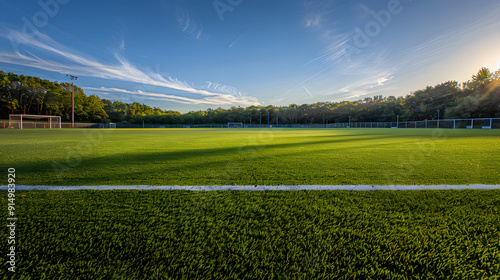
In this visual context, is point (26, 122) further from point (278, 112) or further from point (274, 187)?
point (278, 112)

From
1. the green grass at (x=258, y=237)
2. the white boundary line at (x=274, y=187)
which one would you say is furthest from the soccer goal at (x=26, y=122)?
the green grass at (x=258, y=237)

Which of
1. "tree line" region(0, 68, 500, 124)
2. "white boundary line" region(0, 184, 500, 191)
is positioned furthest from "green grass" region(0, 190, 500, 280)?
"tree line" region(0, 68, 500, 124)

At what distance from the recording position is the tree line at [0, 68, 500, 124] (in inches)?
1703

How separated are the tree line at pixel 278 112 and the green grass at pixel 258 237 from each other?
6003 centimetres

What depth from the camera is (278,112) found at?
98750mm

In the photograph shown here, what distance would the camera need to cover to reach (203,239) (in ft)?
4.74

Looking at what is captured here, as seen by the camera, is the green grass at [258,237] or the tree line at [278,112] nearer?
the green grass at [258,237]

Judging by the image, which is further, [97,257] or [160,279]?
[97,257]

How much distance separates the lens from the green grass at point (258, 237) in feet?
3.88

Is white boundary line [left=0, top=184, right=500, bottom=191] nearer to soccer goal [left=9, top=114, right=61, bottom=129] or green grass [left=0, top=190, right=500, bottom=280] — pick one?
green grass [left=0, top=190, right=500, bottom=280]

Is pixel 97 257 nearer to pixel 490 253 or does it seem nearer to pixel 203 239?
pixel 203 239

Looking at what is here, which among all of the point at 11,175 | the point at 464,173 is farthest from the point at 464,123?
the point at 11,175

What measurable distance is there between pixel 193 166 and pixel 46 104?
230 feet

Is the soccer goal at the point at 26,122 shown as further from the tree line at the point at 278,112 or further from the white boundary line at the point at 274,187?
the white boundary line at the point at 274,187
